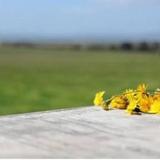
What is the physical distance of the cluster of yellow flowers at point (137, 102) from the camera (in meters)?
2.69

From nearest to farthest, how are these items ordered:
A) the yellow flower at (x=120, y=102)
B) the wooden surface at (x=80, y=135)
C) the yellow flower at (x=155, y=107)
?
the wooden surface at (x=80, y=135), the yellow flower at (x=155, y=107), the yellow flower at (x=120, y=102)

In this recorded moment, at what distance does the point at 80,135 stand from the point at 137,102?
55 centimetres

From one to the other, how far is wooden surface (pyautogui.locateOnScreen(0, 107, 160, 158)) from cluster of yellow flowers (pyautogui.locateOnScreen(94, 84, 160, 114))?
0.18 ft

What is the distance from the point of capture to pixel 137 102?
2703 mm

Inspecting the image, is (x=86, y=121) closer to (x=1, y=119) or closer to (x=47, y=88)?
(x=1, y=119)

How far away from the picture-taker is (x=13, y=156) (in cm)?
192

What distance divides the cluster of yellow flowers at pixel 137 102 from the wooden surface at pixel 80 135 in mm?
55

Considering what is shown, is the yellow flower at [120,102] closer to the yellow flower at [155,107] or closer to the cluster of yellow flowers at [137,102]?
the cluster of yellow flowers at [137,102]

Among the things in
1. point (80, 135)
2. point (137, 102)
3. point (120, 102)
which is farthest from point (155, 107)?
point (80, 135)

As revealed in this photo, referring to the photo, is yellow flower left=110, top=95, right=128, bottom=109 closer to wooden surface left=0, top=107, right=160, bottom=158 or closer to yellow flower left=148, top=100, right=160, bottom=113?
wooden surface left=0, top=107, right=160, bottom=158

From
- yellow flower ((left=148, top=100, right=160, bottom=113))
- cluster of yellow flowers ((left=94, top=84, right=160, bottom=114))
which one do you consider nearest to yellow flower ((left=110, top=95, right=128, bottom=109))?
cluster of yellow flowers ((left=94, top=84, right=160, bottom=114))

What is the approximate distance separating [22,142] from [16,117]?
50cm

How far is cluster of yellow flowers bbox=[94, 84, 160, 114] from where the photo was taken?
2.69 meters

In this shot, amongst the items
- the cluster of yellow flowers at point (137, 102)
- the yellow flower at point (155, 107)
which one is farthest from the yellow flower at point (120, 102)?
the yellow flower at point (155, 107)
